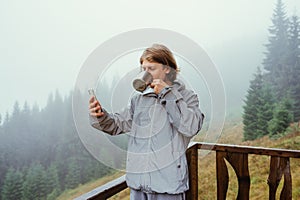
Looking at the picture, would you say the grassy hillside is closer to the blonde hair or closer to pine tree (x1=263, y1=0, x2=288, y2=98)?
pine tree (x1=263, y1=0, x2=288, y2=98)

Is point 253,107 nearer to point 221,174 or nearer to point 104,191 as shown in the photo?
point 221,174

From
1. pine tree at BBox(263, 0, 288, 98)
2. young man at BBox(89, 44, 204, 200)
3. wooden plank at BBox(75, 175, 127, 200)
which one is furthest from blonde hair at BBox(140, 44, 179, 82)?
pine tree at BBox(263, 0, 288, 98)

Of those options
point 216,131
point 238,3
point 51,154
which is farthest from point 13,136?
point 238,3

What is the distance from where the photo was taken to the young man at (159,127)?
111cm

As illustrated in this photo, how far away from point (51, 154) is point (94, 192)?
4.33 feet

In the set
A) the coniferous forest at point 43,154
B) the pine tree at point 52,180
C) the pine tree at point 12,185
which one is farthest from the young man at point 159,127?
the pine tree at point 52,180

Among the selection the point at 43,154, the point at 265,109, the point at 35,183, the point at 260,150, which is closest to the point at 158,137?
the point at 260,150

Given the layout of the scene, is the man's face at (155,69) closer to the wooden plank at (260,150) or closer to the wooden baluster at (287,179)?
the wooden plank at (260,150)

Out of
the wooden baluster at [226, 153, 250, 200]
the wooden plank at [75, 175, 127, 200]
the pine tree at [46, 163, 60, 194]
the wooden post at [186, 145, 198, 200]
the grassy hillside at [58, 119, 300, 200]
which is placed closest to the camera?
the wooden plank at [75, 175, 127, 200]

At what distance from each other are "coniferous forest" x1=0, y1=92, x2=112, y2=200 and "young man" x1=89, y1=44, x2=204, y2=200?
99cm

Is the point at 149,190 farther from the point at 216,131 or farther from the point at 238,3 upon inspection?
the point at 238,3

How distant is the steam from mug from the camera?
3.67 feet

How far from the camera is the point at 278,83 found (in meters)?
3.72

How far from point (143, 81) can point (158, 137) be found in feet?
0.69
